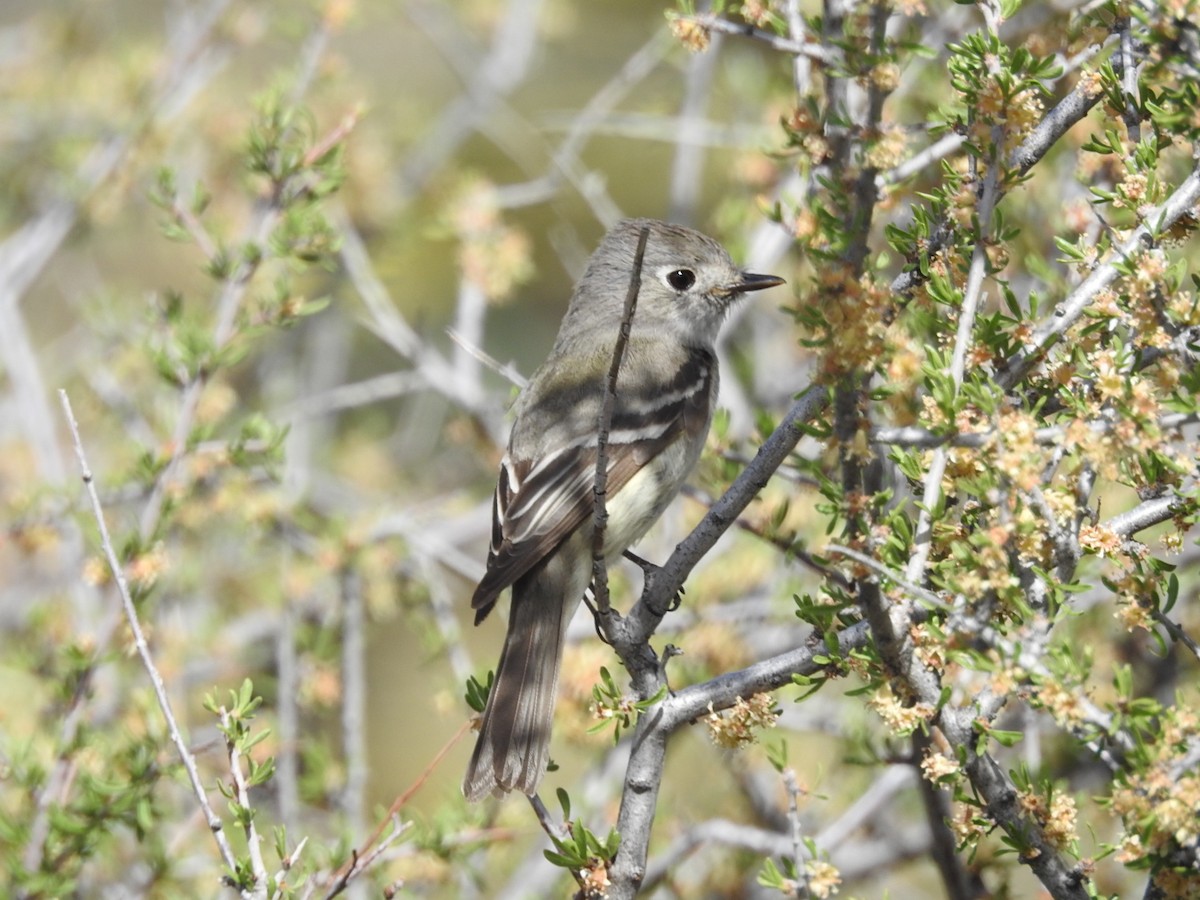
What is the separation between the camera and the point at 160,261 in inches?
323

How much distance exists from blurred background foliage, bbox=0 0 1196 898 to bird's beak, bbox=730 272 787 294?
0.16 metres

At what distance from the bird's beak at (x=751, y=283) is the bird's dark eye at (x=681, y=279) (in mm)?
265

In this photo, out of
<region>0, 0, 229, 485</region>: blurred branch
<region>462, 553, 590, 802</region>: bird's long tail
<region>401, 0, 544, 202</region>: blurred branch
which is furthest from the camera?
A: <region>401, 0, 544, 202</region>: blurred branch

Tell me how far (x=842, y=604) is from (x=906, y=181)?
134 centimetres

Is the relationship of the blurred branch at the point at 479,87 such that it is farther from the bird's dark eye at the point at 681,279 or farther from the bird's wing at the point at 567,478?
the bird's wing at the point at 567,478

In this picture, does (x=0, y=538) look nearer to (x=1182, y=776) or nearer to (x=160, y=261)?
(x=1182, y=776)

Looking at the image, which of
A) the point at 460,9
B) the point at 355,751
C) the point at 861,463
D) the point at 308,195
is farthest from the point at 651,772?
the point at 460,9

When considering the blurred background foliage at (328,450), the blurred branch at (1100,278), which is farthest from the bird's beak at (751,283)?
the blurred branch at (1100,278)

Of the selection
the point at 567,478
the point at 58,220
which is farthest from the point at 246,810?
the point at 58,220

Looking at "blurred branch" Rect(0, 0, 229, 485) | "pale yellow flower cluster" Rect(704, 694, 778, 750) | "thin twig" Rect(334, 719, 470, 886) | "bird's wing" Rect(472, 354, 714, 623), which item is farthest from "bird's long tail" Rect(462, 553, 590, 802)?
"blurred branch" Rect(0, 0, 229, 485)

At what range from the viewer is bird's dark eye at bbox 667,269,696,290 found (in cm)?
498

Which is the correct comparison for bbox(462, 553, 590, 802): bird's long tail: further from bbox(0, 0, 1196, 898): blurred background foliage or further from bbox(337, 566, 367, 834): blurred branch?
bbox(337, 566, 367, 834): blurred branch

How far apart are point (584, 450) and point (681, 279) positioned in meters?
1.10

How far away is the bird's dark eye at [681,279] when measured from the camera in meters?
4.98
